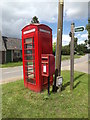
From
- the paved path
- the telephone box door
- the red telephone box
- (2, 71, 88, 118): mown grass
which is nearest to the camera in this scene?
(2, 71, 88, 118): mown grass

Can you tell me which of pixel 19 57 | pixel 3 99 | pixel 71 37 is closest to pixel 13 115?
pixel 3 99

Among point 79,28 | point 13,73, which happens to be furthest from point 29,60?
point 13,73

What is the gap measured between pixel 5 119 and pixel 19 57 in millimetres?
19531

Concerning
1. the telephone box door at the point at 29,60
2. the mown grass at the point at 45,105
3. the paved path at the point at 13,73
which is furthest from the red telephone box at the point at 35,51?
the paved path at the point at 13,73

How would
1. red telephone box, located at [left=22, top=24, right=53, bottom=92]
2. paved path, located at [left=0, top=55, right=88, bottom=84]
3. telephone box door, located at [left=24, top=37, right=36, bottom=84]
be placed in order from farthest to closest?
paved path, located at [left=0, top=55, right=88, bottom=84] → telephone box door, located at [left=24, top=37, right=36, bottom=84] → red telephone box, located at [left=22, top=24, right=53, bottom=92]

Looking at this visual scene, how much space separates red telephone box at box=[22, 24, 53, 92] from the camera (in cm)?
422

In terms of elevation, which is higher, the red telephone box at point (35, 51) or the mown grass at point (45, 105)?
the red telephone box at point (35, 51)

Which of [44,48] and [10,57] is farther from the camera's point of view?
[10,57]

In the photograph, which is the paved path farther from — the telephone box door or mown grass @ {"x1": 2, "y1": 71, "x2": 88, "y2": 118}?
mown grass @ {"x1": 2, "y1": 71, "x2": 88, "y2": 118}

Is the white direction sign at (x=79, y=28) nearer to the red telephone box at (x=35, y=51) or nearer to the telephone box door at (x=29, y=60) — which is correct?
the red telephone box at (x=35, y=51)

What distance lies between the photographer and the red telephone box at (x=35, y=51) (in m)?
4.22

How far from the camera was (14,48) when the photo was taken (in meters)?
20.1

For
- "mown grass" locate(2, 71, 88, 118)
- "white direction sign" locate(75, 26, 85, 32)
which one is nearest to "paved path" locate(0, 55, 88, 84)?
"mown grass" locate(2, 71, 88, 118)

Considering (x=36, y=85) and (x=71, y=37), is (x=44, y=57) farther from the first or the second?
(x=71, y=37)
